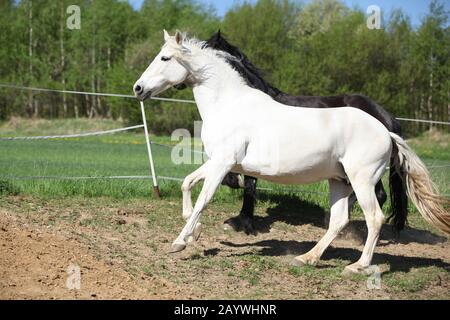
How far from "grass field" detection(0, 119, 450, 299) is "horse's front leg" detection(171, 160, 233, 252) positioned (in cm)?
29

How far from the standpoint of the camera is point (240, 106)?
671 centimetres

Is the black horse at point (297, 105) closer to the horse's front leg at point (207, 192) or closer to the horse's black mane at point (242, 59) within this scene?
the horse's black mane at point (242, 59)

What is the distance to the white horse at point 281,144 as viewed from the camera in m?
6.45

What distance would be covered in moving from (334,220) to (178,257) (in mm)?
1877

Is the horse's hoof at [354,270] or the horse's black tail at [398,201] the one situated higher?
the horse's black tail at [398,201]

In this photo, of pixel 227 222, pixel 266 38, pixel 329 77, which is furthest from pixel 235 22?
pixel 227 222

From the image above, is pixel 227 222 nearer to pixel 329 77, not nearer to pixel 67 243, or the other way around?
pixel 67 243

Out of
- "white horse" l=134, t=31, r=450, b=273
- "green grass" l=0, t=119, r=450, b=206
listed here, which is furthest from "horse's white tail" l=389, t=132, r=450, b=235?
"green grass" l=0, t=119, r=450, b=206

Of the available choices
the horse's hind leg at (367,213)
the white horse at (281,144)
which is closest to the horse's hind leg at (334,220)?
the white horse at (281,144)

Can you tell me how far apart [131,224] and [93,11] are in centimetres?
4149

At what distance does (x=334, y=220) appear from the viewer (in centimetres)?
696

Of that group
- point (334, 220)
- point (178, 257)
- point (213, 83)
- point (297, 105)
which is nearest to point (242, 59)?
point (297, 105)

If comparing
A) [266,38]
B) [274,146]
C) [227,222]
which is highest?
[266,38]

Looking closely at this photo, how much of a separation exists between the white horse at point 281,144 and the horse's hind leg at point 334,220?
12 millimetres
